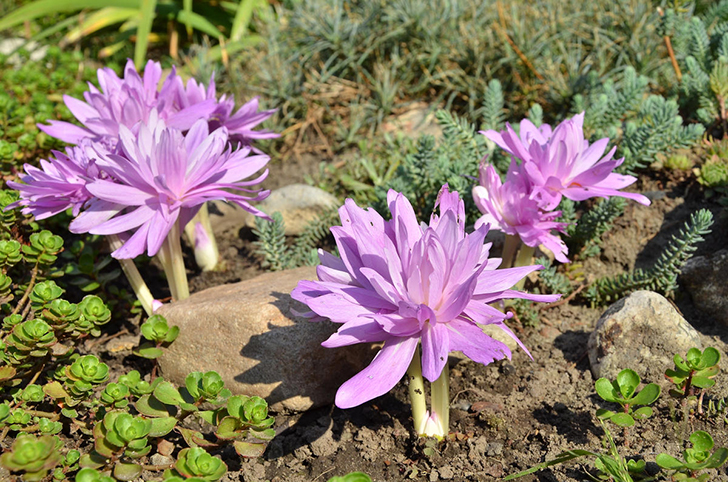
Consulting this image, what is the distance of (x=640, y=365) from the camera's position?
7.25 feet

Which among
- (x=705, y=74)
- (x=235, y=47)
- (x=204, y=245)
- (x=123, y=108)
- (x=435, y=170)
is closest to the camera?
(x=123, y=108)

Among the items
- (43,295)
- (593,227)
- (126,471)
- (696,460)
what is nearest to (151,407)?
(126,471)

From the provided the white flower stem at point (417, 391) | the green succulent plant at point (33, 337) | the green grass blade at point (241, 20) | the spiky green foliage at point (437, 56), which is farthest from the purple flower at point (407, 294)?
the green grass blade at point (241, 20)

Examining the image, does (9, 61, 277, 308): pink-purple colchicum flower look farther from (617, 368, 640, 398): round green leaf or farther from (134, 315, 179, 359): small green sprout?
(617, 368, 640, 398): round green leaf

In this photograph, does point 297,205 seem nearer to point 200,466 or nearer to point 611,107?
point 611,107

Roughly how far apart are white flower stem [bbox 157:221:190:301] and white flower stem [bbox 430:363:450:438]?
1.13m

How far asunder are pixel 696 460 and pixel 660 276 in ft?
3.32

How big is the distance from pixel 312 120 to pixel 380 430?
2.62m

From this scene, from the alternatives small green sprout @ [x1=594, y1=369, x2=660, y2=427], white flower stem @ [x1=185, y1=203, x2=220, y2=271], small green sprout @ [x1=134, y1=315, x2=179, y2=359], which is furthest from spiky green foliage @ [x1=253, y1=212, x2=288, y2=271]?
small green sprout @ [x1=594, y1=369, x2=660, y2=427]

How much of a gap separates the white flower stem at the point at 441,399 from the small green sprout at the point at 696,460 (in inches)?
23.8

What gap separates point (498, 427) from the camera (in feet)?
6.88

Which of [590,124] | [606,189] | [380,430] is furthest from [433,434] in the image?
[590,124]

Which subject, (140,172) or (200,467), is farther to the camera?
(140,172)

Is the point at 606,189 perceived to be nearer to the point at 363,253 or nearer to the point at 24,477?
the point at 363,253
